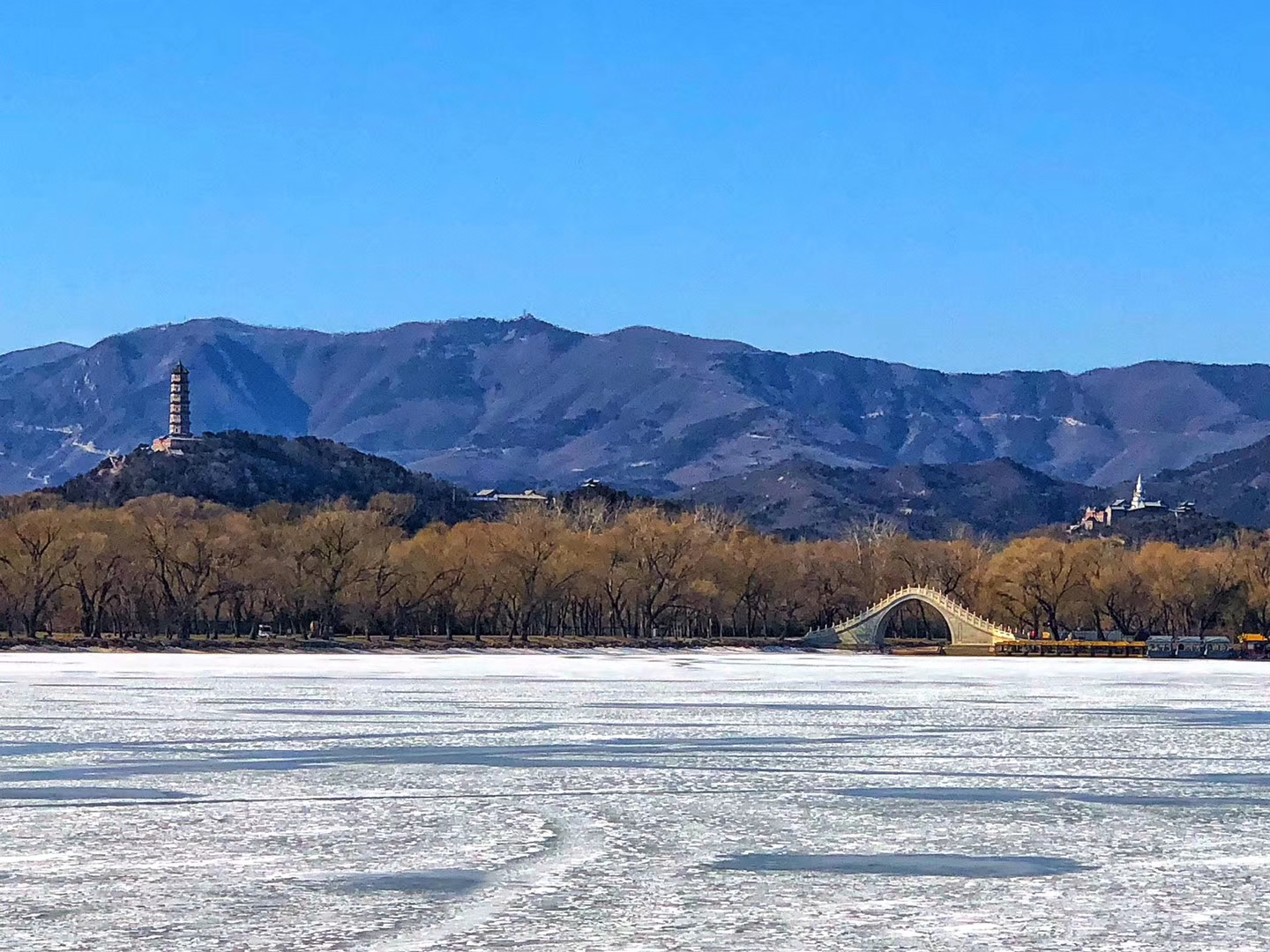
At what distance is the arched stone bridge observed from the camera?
450 ft

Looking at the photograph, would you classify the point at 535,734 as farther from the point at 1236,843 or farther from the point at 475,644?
the point at 475,644

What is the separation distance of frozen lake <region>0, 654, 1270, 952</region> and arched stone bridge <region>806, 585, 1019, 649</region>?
243 feet

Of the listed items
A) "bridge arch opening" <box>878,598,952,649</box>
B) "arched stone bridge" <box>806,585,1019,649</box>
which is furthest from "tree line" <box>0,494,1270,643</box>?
"arched stone bridge" <box>806,585,1019,649</box>

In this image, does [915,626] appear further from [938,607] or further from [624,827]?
[624,827]

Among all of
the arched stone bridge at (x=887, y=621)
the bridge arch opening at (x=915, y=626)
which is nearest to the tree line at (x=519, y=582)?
the bridge arch opening at (x=915, y=626)

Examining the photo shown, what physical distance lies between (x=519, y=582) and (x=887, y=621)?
31.8 metres

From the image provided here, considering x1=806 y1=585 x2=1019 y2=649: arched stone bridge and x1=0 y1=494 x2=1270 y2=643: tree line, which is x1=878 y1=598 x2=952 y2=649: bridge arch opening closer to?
x1=806 y1=585 x2=1019 y2=649: arched stone bridge

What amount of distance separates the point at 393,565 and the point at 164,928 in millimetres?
111562

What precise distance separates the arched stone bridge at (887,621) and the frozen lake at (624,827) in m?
74.1

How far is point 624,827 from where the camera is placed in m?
31.7

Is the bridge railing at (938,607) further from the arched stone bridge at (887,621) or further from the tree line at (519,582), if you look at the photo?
the tree line at (519,582)

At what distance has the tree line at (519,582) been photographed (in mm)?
127562

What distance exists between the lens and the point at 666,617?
157 m

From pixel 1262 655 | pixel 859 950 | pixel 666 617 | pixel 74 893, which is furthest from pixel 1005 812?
pixel 666 617
